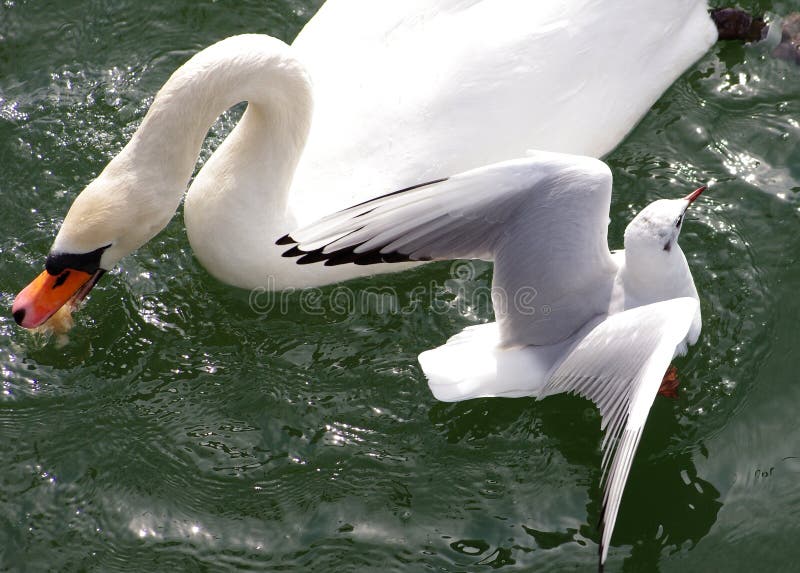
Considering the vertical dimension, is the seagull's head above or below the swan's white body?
below

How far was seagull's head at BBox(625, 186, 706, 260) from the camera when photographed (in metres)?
5.24

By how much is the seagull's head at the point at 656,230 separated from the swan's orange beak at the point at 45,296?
8.30 ft

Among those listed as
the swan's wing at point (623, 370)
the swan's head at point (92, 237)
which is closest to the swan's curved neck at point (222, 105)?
the swan's head at point (92, 237)

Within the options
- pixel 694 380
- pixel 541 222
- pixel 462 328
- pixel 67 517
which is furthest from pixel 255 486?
pixel 694 380

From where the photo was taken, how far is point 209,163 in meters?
5.68

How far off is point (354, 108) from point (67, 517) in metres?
2.38

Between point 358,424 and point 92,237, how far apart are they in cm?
153

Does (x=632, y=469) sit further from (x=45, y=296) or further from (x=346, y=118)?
(x=45, y=296)

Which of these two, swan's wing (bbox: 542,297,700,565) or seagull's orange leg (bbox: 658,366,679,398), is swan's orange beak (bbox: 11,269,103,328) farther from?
seagull's orange leg (bbox: 658,366,679,398)

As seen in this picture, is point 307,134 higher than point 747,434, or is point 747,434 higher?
point 307,134

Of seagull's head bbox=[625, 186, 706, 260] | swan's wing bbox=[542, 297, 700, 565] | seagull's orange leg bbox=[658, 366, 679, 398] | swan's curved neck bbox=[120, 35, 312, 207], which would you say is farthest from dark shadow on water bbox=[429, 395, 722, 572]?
swan's curved neck bbox=[120, 35, 312, 207]

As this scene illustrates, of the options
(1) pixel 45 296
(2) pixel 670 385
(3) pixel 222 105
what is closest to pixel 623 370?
(2) pixel 670 385

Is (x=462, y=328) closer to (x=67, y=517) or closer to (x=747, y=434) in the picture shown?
(x=747, y=434)

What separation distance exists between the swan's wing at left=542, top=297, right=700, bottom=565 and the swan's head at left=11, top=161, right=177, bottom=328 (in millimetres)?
2022
